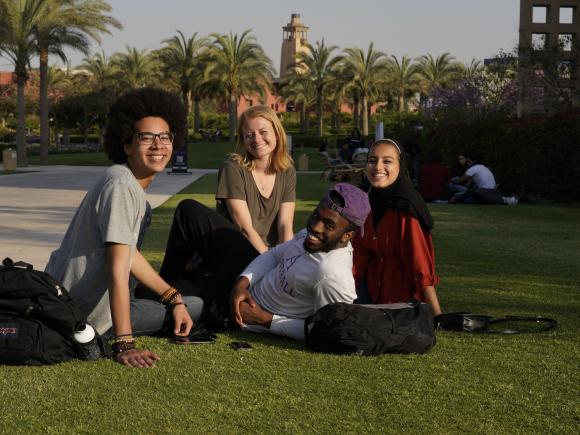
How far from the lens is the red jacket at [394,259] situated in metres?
5.64

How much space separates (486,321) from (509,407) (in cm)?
162

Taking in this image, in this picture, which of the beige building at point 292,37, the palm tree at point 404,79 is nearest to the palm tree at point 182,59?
the palm tree at point 404,79

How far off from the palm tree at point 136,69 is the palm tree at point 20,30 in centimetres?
2736

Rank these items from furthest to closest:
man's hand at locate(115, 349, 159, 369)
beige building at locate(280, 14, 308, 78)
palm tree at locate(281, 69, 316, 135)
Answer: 1. beige building at locate(280, 14, 308, 78)
2. palm tree at locate(281, 69, 316, 135)
3. man's hand at locate(115, 349, 159, 369)

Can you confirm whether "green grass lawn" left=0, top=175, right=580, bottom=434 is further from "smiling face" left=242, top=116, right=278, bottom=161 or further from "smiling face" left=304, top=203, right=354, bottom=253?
"smiling face" left=242, top=116, right=278, bottom=161

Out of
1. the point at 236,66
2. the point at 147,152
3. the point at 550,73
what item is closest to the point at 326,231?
the point at 147,152

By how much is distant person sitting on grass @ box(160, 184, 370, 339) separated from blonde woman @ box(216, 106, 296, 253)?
22.3 inches

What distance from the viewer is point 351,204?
4805mm

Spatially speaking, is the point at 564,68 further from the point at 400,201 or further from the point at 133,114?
the point at 133,114

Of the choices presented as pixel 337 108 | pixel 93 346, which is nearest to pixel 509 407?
pixel 93 346

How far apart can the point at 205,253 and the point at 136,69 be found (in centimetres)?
6337

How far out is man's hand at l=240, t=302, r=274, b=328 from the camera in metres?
5.16

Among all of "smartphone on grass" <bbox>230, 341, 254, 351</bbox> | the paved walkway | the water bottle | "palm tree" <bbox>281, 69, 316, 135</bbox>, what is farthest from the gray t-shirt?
"palm tree" <bbox>281, 69, 316, 135</bbox>

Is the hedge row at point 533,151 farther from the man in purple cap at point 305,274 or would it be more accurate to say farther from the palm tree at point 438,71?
the palm tree at point 438,71
